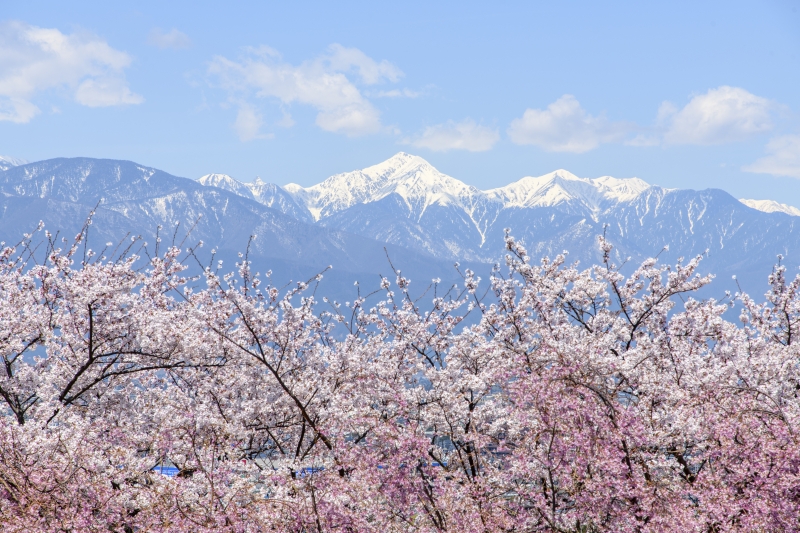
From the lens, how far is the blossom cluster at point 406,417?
7859 mm

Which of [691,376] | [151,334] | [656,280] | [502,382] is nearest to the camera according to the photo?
[502,382]

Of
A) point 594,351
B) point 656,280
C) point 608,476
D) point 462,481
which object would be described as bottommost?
point 462,481

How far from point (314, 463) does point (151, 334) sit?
5432 mm

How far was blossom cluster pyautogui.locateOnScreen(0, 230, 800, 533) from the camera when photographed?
7859 mm

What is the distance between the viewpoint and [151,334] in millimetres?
12898

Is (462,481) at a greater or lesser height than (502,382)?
lesser

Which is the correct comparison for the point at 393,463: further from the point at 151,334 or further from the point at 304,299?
the point at 304,299

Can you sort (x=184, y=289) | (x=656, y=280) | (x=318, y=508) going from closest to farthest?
(x=318, y=508) < (x=656, y=280) < (x=184, y=289)

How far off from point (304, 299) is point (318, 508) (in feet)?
28.6

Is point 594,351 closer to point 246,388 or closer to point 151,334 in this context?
point 246,388

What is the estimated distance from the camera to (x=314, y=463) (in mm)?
9055

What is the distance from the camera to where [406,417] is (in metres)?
9.50

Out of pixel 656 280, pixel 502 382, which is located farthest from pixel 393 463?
pixel 656 280

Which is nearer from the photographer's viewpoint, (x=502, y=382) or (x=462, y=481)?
(x=462, y=481)
